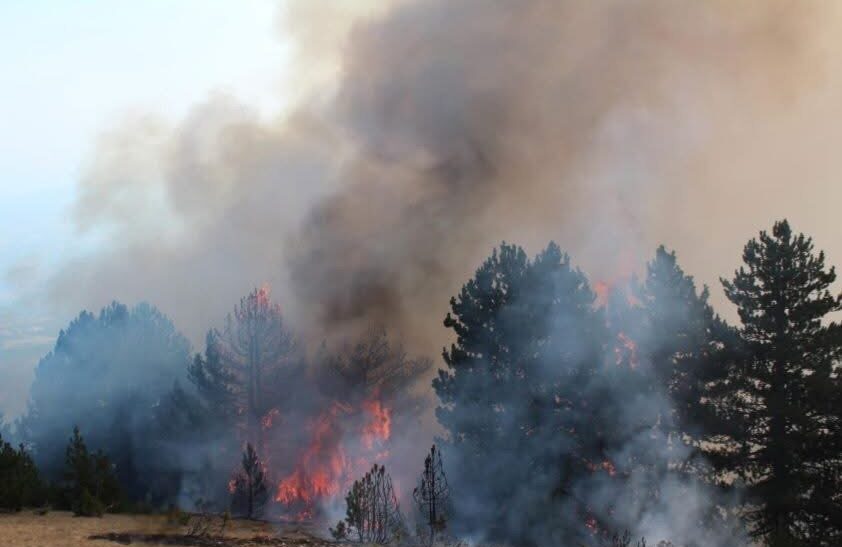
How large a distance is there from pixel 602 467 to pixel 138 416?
25544 millimetres

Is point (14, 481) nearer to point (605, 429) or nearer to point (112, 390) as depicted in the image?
point (605, 429)

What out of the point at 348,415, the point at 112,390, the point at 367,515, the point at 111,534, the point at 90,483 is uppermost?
the point at 112,390

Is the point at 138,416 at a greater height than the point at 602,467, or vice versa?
the point at 138,416

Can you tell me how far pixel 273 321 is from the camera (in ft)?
154

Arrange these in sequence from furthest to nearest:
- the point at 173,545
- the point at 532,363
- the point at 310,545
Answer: the point at 532,363, the point at 310,545, the point at 173,545

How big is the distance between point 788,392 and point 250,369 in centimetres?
2897

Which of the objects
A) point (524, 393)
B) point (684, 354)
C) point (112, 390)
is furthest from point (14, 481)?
point (684, 354)

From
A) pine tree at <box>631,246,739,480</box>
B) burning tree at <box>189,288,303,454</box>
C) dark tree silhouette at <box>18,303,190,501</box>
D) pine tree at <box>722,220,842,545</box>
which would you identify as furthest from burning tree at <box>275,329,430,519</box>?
pine tree at <box>722,220,842,545</box>

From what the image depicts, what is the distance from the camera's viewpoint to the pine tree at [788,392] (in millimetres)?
25219

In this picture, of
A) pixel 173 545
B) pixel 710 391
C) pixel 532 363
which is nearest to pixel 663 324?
pixel 710 391

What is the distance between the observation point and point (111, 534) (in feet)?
65.2

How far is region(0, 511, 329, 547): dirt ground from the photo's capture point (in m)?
18.3

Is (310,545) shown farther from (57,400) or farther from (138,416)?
(57,400)

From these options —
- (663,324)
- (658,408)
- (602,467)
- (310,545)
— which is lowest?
(310,545)
